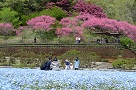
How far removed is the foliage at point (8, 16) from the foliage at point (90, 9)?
39.5 ft

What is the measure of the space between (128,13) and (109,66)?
129 feet

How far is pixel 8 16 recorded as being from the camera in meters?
61.0

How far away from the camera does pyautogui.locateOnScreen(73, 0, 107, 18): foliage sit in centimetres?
6712

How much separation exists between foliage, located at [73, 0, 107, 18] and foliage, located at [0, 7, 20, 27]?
12.0 metres

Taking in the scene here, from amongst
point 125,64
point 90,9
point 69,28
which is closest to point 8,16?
point 69,28

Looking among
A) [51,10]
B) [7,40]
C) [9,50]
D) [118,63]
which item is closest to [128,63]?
[118,63]

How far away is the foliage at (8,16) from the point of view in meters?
60.1

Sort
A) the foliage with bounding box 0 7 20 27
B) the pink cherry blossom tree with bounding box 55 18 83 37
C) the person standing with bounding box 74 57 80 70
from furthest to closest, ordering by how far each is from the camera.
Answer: the foliage with bounding box 0 7 20 27 < the pink cherry blossom tree with bounding box 55 18 83 37 < the person standing with bounding box 74 57 80 70

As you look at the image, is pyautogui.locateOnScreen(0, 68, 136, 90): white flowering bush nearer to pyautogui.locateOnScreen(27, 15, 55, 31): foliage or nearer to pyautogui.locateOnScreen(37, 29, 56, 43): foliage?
pyautogui.locateOnScreen(27, 15, 55, 31): foliage

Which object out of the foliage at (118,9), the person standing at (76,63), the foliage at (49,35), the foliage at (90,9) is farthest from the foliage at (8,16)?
the person standing at (76,63)

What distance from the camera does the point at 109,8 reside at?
233 feet

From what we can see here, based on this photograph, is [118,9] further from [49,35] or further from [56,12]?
[49,35]

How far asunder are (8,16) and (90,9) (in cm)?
1552

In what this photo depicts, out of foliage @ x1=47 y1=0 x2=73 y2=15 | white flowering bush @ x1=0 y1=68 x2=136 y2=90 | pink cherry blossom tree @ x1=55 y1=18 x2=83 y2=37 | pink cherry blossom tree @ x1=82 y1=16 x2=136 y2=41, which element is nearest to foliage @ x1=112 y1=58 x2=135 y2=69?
white flowering bush @ x1=0 y1=68 x2=136 y2=90
